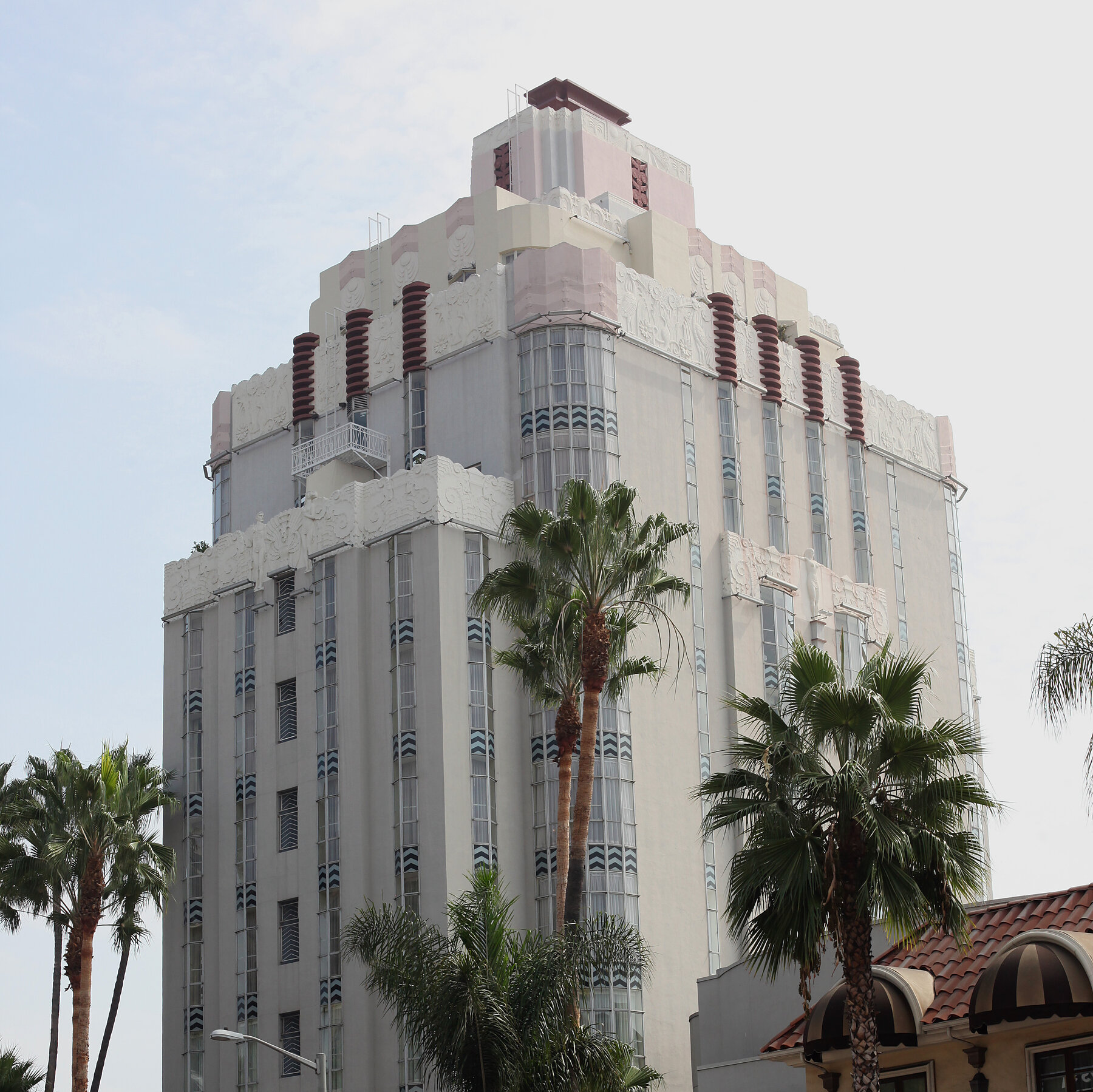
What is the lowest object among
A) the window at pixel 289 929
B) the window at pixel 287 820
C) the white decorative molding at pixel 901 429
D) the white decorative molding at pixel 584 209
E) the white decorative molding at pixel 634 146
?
the window at pixel 289 929

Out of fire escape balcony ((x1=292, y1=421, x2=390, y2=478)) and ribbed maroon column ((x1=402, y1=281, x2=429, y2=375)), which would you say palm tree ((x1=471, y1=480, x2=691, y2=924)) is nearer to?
fire escape balcony ((x1=292, y1=421, x2=390, y2=478))

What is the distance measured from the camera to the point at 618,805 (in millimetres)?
54500

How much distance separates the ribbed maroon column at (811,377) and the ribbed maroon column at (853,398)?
1.71 metres

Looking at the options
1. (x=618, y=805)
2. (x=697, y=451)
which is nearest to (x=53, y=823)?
(x=618, y=805)

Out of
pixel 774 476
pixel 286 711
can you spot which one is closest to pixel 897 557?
pixel 774 476

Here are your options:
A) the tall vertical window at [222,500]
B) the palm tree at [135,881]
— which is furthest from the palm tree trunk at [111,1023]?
the tall vertical window at [222,500]

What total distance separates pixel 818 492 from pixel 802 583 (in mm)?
4341

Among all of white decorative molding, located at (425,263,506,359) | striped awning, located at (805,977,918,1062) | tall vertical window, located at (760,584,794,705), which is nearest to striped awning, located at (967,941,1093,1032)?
striped awning, located at (805,977,918,1062)

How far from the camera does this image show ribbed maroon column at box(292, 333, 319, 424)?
6669 centimetres

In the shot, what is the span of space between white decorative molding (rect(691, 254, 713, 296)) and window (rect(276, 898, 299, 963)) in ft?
82.0

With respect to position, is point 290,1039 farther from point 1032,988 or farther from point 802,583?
point 1032,988

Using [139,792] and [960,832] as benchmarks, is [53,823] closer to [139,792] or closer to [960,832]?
[139,792]

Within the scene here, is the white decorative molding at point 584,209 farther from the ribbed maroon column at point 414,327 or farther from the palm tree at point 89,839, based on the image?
the palm tree at point 89,839

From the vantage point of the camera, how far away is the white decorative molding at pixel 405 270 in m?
66.8
